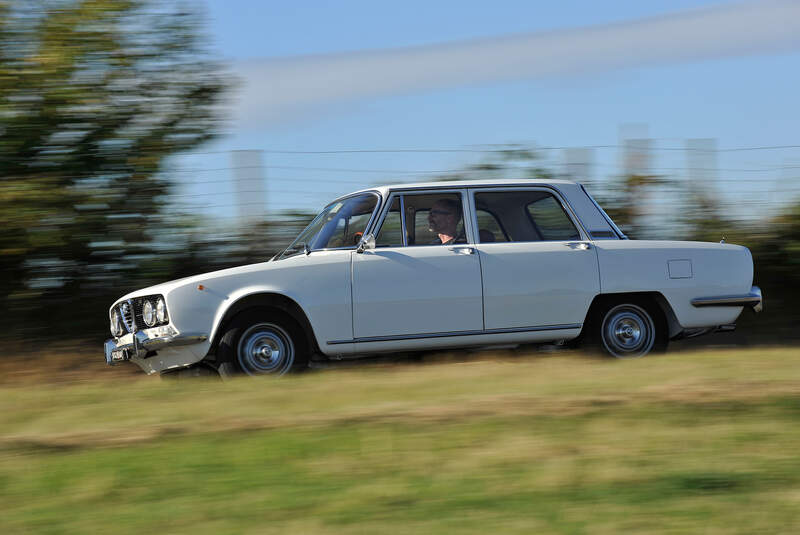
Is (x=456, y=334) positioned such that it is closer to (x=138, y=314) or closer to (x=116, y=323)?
(x=138, y=314)

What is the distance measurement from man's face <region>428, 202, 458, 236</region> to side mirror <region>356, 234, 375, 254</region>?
56 cm

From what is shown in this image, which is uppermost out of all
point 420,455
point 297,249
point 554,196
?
point 554,196

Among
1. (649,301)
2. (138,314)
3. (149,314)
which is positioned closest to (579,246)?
(649,301)

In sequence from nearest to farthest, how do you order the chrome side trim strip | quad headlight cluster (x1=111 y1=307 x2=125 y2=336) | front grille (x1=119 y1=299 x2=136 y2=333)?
1. the chrome side trim strip
2. front grille (x1=119 y1=299 x2=136 y2=333)
3. quad headlight cluster (x1=111 y1=307 x2=125 y2=336)

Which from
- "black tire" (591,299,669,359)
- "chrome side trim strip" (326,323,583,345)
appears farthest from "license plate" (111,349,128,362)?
"black tire" (591,299,669,359)

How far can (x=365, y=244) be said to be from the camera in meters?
7.14

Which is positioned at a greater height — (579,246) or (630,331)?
(579,246)

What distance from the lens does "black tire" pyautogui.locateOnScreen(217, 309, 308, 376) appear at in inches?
270

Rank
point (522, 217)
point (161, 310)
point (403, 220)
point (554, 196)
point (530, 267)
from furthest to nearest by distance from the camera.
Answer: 1. point (554, 196)
2. point (522, 217)
3. point (403, 220)
4. point (530, 267)
5. point (161, 310)

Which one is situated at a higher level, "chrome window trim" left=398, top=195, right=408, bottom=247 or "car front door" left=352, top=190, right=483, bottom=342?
"chrome window trim" left=398, top=195, right=408, bottom=247

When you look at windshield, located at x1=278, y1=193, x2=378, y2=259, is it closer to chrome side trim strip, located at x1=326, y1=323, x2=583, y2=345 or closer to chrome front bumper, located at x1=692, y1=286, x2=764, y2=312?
chrome side trim strip, located at x1=326, y1=323, x2=583, y2=345

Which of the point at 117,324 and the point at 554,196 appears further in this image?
the point at 554,196

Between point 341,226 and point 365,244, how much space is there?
467 millimetres

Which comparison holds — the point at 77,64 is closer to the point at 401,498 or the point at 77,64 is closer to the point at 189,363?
the point at 189,363
